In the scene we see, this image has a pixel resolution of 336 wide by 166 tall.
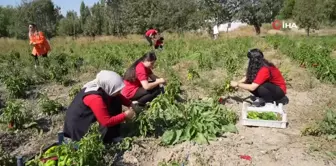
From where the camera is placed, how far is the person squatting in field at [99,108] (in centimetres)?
390

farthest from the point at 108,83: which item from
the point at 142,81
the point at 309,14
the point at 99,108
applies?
the point at 309,14

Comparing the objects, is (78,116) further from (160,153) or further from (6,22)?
(6,22)

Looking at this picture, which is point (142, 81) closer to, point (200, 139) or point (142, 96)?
point (142, 96)

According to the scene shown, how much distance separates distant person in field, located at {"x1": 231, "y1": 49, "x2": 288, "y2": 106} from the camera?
18.6 feet

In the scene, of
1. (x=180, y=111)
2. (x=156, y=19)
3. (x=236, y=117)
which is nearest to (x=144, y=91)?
(x=180, y=111)

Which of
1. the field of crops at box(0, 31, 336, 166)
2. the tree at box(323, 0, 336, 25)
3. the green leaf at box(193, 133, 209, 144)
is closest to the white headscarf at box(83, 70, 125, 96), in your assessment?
the field of crops at box(0, 31, 336, 166)

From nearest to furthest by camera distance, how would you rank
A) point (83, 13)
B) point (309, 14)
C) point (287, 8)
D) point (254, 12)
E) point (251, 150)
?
point (251, 150)
point (309, 14)
point (254, 12)
point (83, 13)
point (287, 8)

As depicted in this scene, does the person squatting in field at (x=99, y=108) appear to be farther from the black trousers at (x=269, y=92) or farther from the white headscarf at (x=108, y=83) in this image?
the black trousers at (x=269, y=92)

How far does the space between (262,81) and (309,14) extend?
27408 mm

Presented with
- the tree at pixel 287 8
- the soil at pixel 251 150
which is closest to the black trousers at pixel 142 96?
the soil at pixel 251 150

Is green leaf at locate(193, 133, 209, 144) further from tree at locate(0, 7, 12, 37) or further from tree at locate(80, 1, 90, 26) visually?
tree at locate(0, 7, 12, 37)

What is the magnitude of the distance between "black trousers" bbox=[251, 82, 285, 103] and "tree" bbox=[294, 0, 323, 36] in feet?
88.6

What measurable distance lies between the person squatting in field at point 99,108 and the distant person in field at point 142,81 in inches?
47.6

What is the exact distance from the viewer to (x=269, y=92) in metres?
5.80
